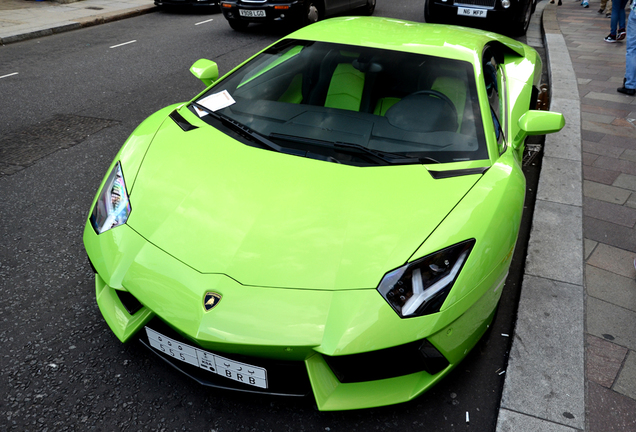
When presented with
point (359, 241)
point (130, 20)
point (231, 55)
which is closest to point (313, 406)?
point (359, 241)

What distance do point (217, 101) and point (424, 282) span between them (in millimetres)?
1631

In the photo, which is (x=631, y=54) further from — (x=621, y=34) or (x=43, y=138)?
(x=43, y=138)

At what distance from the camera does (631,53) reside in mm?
5617

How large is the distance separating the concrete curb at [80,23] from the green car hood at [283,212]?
819cm

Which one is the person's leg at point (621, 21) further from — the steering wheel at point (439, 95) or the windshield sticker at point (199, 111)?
the windshield sticker at point (199, 111)

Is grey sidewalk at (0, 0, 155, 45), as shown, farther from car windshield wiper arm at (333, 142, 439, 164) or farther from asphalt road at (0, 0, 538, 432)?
car windshield wiper arm at (333, 142, 439, 164)

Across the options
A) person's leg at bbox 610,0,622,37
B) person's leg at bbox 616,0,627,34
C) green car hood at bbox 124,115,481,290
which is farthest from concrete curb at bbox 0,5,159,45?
person's leg at bbox 616,0,627,34

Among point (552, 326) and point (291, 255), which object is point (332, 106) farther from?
point (552, 326)

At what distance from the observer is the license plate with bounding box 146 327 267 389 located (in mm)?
1692

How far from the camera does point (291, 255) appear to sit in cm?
181

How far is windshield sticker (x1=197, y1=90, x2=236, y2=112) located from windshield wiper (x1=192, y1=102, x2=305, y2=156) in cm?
3

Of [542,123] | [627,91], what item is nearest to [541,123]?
[542,123]

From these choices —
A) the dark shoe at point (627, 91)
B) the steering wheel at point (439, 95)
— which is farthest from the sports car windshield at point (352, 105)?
the dark shoe at point (627, 91)

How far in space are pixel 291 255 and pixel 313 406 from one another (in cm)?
63
